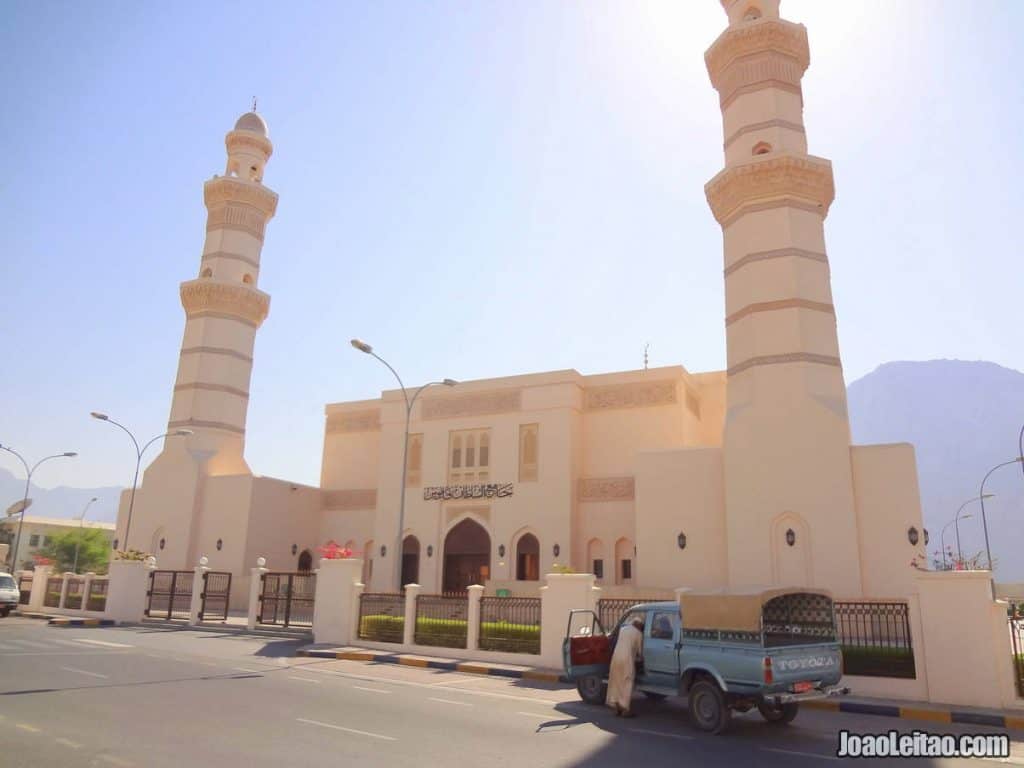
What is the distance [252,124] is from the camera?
3073cm

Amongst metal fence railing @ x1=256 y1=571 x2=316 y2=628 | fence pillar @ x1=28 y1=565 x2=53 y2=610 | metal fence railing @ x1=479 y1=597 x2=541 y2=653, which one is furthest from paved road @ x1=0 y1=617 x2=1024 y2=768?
fence pillar @ x1=28 y1=565 x2=53 y2=610

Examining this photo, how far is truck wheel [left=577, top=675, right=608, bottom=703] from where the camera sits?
31.9 feet

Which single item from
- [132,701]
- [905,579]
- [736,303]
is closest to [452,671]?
[132,701]

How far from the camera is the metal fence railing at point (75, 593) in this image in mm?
24362

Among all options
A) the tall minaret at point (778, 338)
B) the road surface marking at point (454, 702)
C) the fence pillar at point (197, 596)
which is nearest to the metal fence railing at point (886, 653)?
the tall minaret at point (778, 338)

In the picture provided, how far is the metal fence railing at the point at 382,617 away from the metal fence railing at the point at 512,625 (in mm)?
2142

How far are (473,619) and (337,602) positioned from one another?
149 inches

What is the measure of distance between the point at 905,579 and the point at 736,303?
8004 mm

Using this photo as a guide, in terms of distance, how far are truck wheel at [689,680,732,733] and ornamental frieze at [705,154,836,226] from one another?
15.0 metres

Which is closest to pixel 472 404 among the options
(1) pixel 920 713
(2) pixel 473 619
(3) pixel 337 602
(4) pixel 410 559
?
(4) pixel 410 559

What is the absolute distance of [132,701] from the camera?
8.39m

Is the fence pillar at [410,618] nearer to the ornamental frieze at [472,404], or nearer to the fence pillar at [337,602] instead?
the fence pillar at [337,602]

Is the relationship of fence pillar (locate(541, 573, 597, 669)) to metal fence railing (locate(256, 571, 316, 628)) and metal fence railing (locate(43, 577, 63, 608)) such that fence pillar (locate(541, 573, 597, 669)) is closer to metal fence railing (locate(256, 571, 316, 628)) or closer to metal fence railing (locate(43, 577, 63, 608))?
metal fence railing (locate(256, 571, 316, 628))

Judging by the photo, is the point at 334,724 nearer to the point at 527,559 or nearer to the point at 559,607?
the point at 559,607
